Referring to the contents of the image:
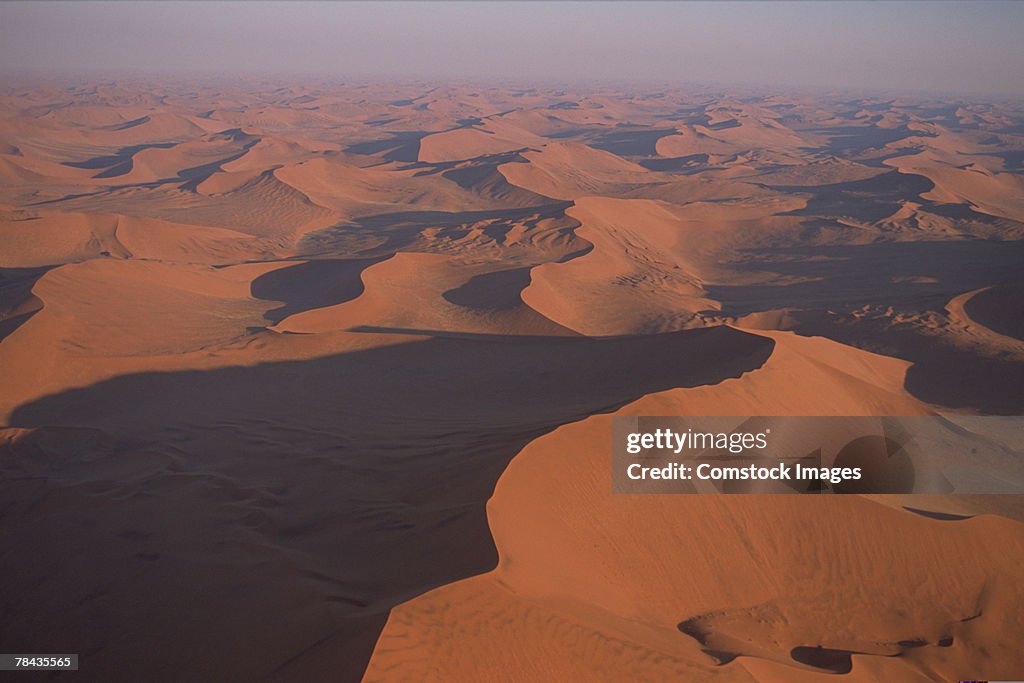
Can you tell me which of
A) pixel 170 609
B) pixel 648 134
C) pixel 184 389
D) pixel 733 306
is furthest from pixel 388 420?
pixel 648 134

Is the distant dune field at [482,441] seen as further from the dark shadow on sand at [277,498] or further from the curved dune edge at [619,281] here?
the curved dune edge at [619,281]

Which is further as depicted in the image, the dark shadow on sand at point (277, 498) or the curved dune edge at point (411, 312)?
the curved dune edge at point (411, 312)

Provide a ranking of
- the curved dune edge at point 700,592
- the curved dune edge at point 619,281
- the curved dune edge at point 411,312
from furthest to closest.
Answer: the curved dune edge at point 619,281, the curved dune edge at point 411,312, the curved dune edge at point 700,592

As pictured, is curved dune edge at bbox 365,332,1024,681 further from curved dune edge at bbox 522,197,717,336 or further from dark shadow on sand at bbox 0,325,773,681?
curved dune edge at bbox 522,197,717,336

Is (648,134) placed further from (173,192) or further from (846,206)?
(173,192)

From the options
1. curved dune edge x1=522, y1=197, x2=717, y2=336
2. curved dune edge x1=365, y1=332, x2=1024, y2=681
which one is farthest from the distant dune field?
curved dune edge x1=522, y1=197, x2=717, y2=336

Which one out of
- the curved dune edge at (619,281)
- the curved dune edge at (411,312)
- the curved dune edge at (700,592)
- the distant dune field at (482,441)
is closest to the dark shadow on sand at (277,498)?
the distant dune field at (482,441)
